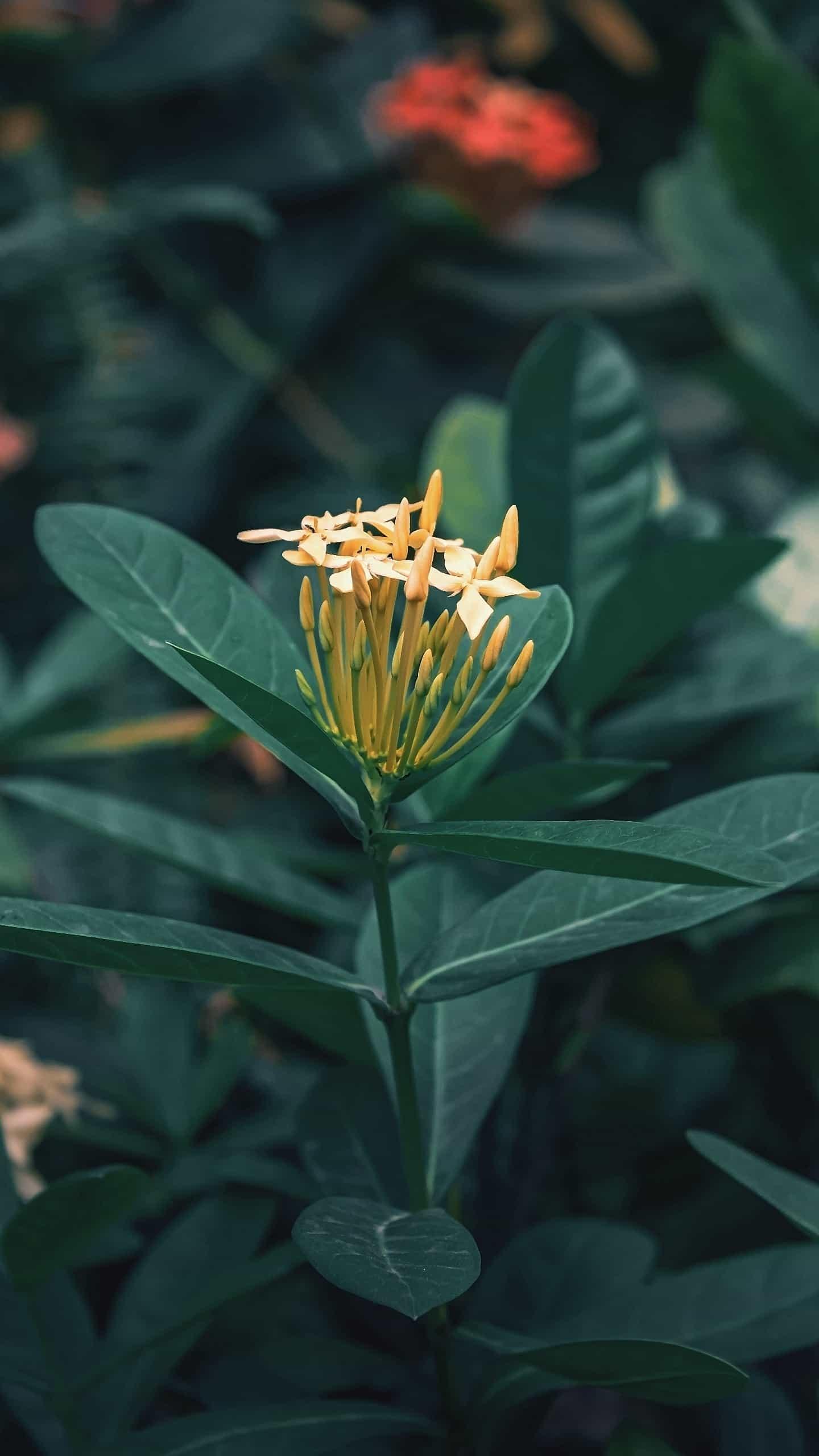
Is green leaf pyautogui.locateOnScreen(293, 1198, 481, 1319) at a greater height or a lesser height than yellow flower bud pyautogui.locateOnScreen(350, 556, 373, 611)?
lesser

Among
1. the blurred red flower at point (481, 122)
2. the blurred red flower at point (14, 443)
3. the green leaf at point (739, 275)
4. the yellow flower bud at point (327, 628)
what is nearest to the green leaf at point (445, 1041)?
the yellow flower bud at point (327, 628)

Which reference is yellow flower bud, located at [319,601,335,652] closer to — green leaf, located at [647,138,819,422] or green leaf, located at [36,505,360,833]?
green leaf, located at [36,505,360,833]

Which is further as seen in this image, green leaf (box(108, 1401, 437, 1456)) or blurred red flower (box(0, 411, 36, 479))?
blurred red flower (box(0, 411, 36, 479))

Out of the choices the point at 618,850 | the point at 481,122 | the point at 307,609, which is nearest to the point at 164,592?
the point at 307,609

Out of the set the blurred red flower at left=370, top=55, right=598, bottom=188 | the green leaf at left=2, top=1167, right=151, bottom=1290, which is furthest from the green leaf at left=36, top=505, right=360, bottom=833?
the blurred red flower at left=370, top=55, right=598, bottom=188

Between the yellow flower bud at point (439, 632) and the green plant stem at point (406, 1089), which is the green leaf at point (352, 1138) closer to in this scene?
the green plant stem at point (406, 1089)
